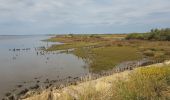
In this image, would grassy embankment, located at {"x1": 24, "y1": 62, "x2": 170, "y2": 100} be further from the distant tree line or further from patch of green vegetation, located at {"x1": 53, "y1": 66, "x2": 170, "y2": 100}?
the distant tree line

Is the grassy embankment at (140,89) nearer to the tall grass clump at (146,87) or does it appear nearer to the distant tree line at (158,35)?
the tall grass clump at (146,87)

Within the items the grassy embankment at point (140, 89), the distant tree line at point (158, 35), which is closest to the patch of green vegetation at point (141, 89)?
the grassy embankment at point (140, 89)

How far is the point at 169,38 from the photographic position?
6856cm

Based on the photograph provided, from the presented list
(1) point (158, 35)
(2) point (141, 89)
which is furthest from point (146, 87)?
(1) point (158, 35)

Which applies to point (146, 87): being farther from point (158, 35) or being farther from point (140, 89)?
point (158, 35)

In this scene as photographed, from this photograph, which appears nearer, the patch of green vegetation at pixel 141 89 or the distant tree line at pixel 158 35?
the patch of green vegetation at pixel 141 89

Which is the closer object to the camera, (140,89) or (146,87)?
(140,89)

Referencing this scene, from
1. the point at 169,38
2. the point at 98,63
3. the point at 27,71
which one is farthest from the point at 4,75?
the point at 169,38

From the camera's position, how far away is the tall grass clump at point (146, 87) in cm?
740

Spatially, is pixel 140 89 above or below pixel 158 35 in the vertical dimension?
above

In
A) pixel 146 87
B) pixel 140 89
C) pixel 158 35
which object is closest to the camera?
pixel 140 89

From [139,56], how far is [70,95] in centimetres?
3469

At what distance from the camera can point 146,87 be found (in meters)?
8.16

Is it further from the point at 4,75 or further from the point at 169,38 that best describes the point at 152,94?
the point at 169,38
